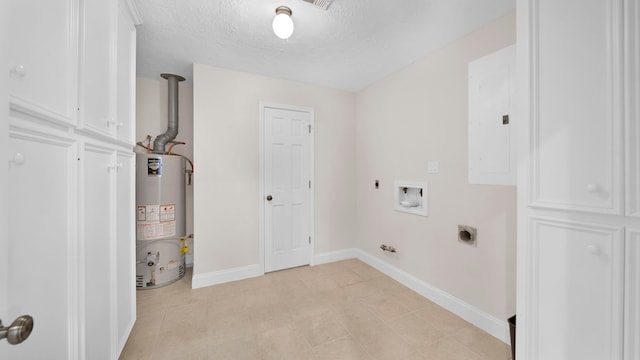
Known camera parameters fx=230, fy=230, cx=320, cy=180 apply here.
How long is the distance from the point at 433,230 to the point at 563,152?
1.43m

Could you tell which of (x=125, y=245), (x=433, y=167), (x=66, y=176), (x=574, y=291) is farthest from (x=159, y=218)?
(x=574, y=291)

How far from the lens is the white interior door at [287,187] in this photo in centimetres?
292

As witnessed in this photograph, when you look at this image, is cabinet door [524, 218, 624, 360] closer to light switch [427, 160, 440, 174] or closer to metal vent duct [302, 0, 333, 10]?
light switch [427, 160, 440, 174]

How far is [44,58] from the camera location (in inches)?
29.7

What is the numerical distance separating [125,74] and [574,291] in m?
2.74

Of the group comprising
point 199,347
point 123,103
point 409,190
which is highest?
point 123,103

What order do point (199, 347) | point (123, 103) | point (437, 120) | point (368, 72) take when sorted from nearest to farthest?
point (123, 103) < point (199, 347) < point (437, 120) < point (368, 72)

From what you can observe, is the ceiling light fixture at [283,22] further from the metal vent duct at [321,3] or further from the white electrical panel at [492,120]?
the white electrical panel at [492,120]

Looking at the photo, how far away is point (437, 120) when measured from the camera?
88.6 inches

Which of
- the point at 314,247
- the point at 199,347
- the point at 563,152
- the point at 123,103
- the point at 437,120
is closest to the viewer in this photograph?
the point at 563,152

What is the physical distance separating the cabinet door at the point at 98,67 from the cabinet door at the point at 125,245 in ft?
1.16

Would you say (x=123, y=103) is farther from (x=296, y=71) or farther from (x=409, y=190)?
(x=409, y=190)

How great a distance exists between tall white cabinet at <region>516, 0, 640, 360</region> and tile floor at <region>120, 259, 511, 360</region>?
27.0 inches

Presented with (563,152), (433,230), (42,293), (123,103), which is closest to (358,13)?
(563,152)
